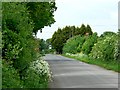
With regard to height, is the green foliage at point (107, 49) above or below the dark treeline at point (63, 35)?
below

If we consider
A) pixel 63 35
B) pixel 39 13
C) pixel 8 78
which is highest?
pixel 63 35

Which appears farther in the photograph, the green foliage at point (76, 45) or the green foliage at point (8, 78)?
the green foliage at point (76, 45)

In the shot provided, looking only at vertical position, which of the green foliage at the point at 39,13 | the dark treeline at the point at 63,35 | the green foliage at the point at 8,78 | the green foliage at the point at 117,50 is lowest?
the green foliage at the point at 8,78

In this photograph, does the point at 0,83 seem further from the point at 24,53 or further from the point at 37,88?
the point at 37,88

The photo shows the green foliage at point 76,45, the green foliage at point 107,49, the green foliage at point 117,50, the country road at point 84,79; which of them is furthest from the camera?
the green foliage at point 76,45

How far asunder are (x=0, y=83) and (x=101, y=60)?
1463 inches

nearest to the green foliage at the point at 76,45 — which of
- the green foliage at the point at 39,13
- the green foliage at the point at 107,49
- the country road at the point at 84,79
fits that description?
the green foliage at the point at 107,49

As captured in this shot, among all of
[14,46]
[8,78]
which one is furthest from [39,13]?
[8,78]

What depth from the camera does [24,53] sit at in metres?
12.0

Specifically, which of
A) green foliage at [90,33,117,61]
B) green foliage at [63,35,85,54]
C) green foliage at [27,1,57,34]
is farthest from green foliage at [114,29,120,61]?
green foliage at [63,35,85,54]

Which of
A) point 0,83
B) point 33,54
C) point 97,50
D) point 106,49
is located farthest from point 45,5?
point 97,50

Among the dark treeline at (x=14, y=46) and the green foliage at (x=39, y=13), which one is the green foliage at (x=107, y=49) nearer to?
the green foliage at (x=39, y=13)

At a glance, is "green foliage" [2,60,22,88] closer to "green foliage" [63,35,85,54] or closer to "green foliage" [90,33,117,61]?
"green foliage" [90,33,117,61]

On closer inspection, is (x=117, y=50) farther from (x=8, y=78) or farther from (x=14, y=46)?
(x=8, y=78)
